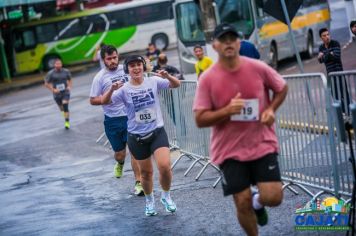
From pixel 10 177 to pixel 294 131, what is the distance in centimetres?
622

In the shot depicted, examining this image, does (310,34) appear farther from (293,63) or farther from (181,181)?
(181,181)

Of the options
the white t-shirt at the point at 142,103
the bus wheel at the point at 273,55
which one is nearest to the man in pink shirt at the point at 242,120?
the white t-shirt at the point at 142,103

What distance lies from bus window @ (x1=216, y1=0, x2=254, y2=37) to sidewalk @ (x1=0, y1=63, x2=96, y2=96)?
52.4 feet

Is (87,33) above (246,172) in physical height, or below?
below

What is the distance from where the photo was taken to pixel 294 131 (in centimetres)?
827

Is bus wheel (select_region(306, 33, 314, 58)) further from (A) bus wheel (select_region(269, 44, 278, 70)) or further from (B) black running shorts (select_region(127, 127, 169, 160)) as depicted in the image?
(B) black running shorts (select_region(127, 127, 169, 160))

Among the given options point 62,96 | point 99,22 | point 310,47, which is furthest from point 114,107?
point 99,22

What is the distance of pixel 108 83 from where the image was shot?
10055 mm

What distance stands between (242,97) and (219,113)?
0.26 m

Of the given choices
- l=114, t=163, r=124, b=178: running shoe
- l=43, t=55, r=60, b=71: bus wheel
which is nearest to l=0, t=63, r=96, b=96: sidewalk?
l=43, t=55, r=60, b=71: bus wheel

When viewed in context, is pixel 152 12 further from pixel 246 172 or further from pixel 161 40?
pixel 246 172

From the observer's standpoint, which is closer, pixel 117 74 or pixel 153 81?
pixel 153 81

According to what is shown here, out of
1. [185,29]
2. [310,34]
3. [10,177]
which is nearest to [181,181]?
[10,177]

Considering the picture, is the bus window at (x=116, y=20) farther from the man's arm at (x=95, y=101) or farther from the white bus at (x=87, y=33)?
the man's arm at (x=95, y=101)
